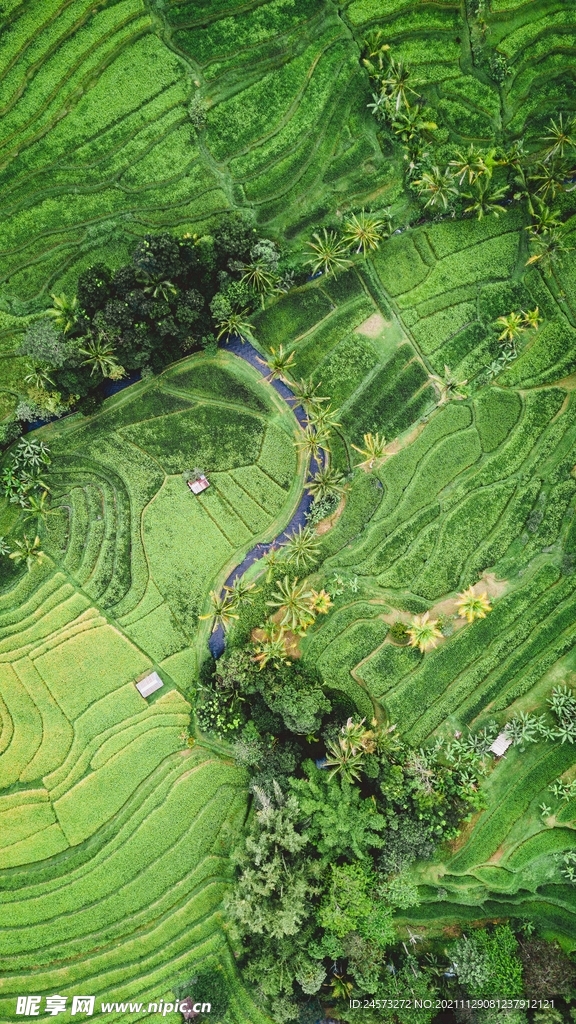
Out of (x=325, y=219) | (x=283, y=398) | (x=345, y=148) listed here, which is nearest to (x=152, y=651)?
(x=283, y=398)

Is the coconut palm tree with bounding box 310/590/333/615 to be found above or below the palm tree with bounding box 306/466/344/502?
below

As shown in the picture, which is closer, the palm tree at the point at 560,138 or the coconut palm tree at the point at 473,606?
the palm tree at the point at 560,138

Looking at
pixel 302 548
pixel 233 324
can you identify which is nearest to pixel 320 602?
pixel 302 548

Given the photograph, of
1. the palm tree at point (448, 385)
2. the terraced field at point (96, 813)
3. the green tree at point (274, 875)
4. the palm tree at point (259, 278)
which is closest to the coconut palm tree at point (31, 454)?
the terraced field at point (96, 813)

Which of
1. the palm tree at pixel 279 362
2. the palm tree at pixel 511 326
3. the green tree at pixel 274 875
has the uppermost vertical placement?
the palm tree at pixel 279 362

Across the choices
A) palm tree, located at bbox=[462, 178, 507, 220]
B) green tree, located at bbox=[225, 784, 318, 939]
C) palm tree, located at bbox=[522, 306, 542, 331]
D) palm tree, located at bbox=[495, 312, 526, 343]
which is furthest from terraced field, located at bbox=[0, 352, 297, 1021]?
palm tree, located at bbox=[462, 178, 507, 220]

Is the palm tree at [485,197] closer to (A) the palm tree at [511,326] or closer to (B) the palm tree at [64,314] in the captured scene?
(A) the palm tree at [511,326]

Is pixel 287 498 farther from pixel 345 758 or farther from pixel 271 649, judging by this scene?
pixel 345 758

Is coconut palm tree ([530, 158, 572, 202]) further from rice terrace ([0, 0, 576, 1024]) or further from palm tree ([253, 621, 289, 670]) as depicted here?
palm tree ([253, 621, 289, 670])
